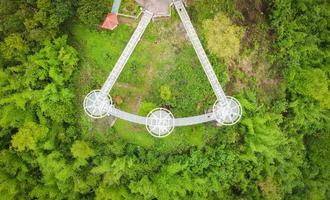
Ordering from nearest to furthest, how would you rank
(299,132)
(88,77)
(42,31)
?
(42,31) < (88,77) < (299,132)

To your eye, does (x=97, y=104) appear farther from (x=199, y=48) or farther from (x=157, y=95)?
(x=199, y=48)

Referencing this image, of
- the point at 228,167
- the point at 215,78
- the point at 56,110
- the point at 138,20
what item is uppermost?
the point at 138,20

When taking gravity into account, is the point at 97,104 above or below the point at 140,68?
below

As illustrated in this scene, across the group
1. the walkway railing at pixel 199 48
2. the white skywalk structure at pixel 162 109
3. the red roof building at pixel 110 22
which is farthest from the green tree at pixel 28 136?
the walkway railing at pixel 199 48

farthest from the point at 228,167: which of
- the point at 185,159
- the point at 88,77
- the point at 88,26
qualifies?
the point at 88,26

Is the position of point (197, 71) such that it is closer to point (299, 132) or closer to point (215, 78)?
point (215, 78)

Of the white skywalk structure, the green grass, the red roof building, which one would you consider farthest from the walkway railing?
the red roof building

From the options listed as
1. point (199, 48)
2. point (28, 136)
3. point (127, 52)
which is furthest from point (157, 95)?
point (28, 136)
